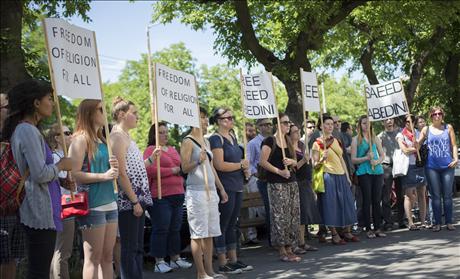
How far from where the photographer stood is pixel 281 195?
9.45 m

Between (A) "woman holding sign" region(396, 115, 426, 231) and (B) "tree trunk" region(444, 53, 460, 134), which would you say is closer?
(A) "woman holding sign" region(396, 115, 426, 231)

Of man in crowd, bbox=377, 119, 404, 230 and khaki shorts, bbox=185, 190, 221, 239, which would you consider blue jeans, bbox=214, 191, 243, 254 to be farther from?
man in crowd, bbox=377, 119, 404, 230

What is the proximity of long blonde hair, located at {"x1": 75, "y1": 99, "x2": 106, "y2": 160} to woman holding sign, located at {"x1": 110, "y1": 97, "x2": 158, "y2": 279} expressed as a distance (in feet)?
1.25

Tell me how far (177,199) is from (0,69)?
3263 mm

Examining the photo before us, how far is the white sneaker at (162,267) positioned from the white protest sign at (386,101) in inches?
194

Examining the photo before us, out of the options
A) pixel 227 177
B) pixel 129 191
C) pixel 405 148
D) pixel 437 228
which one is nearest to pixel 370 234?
pixel 437 228

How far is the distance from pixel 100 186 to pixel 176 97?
2.47m

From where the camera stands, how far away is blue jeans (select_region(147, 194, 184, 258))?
9242 millimetres

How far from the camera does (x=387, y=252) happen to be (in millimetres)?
9273

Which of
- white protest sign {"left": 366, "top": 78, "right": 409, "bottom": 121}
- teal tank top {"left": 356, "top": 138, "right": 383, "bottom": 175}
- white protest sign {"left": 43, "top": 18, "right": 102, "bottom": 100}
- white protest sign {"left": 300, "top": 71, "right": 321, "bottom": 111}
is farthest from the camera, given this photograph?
white protest sign {"left": 366, "top": 78, "right": 409, "bottom": 121}

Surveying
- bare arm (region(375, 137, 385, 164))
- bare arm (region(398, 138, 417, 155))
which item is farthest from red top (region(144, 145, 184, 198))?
bare arm (region(398, 138, 417, 155))

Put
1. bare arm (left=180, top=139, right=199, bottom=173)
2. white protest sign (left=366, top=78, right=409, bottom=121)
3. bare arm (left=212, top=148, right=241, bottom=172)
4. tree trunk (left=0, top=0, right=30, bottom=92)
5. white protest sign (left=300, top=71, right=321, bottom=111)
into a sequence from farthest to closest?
white protest sign (left=366, top=78, right=409, bottom=121), white protest sign (left=300, top=71, right=321, bottom=111), tree trunk (left=0, top=0, right=30, bottom=92), bare arm (left=212, top=148, right=241, bottom=172), bare arm (left=180, top=139, right=199, bottom=173)

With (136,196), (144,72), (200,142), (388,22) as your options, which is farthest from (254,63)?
(144,72)

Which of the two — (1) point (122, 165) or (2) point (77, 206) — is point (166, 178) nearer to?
(1) point (122, 165)
